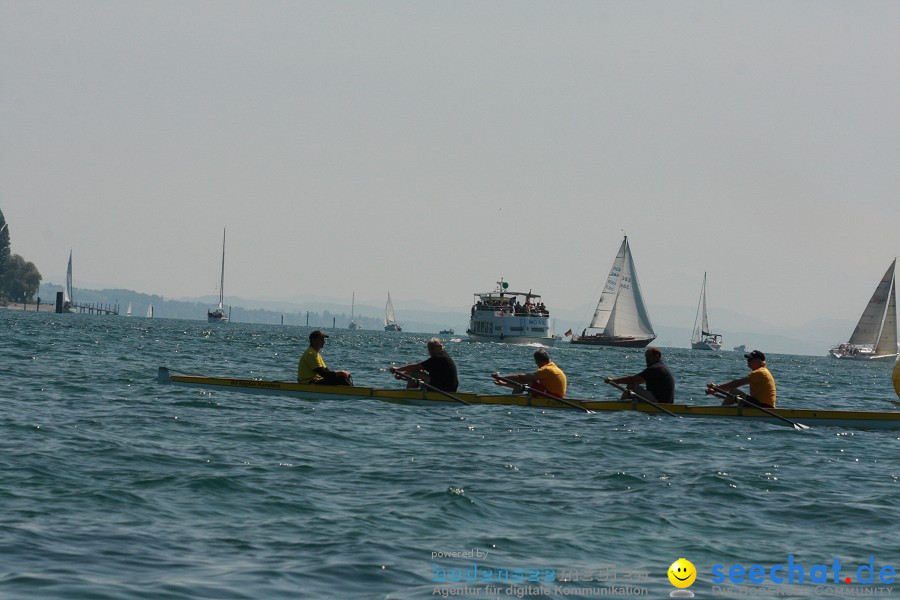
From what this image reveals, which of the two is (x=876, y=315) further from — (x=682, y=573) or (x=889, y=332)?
(x=682, y=573)

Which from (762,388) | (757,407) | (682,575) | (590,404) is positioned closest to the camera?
(682,575)

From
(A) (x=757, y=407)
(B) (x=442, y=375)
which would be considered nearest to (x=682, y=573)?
(A) (x=757, y=407)

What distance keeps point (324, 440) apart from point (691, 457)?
593 cm

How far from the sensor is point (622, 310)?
115625mm

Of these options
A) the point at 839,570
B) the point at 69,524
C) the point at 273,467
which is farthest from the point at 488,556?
the point at 273,467

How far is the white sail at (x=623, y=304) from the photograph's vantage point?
113 metres

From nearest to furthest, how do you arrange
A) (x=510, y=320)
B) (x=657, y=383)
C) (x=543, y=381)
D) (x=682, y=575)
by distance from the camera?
(x=682, y=575) → (x=657, y=383) → (x=543, y=381) → (x=510, y=320)

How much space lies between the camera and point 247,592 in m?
8.44

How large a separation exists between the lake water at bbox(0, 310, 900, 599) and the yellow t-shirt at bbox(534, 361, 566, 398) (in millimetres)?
1328

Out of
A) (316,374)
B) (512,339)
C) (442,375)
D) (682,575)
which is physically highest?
(512,339)

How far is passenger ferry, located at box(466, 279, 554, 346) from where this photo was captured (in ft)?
363

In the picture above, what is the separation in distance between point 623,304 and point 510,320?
44.6ft

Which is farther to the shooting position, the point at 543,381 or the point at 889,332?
the point at 889,332

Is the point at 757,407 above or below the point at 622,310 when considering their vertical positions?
below
